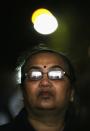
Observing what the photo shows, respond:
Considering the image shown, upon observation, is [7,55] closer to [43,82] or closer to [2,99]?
[2,99]

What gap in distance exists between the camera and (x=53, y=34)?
556 cm

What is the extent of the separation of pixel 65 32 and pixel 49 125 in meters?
1.93

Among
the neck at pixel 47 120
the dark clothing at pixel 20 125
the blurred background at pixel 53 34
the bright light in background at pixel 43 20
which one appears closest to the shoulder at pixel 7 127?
the dark clothing at pixel 20 125

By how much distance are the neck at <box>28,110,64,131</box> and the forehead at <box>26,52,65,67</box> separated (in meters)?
0.32

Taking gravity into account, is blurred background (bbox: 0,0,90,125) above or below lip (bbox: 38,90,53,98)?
above

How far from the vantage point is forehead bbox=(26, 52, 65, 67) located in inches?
151

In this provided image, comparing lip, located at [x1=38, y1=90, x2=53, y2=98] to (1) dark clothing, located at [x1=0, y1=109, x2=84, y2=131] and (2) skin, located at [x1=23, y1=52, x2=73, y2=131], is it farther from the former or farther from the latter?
(1) dark clothing, located at [x1=0, y1=109, x2=84, y2=131]

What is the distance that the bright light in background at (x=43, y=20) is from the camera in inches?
183

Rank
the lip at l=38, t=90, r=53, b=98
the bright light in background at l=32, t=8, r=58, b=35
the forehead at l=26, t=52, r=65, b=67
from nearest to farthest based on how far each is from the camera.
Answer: the lip at l=38, t=90, r=53, b=98 → the forehead at l=26, t=52, r=65, b=67 → the bright light in background at l=32, t=8, r=58, b=35

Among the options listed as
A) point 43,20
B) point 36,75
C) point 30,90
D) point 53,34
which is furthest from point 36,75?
point 53,34

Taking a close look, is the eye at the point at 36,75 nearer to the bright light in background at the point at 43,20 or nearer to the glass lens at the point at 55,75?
the glass lens at the point at 55,75

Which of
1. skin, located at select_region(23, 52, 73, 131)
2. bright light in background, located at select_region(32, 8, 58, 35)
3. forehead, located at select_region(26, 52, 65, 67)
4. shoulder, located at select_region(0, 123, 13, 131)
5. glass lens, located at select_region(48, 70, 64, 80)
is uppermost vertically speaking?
bright light in background, located at select_region(32, 8, 58, 35)

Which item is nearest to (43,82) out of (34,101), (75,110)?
(34,101)

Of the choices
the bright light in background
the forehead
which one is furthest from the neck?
the bright light in background
